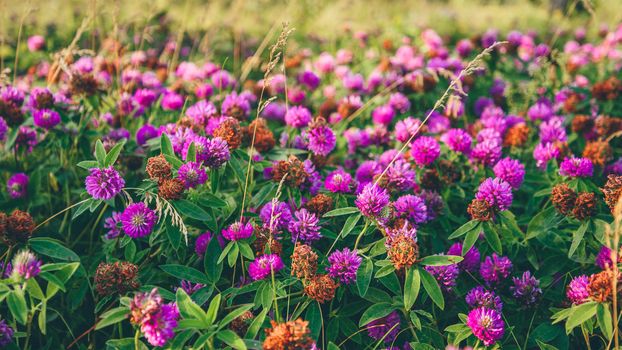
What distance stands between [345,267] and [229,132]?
0.74 meters

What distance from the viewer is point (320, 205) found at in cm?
230

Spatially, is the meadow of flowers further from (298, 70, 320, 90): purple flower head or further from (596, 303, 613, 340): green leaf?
(298, 70, 320, 90): purple flower head

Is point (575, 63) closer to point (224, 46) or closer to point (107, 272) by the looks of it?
point (224, 46)

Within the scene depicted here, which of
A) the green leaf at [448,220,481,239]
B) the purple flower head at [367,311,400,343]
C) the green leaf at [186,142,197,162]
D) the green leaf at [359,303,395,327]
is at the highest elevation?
the green leaf at [186,142,197,162]

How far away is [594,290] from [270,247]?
1.13 meters

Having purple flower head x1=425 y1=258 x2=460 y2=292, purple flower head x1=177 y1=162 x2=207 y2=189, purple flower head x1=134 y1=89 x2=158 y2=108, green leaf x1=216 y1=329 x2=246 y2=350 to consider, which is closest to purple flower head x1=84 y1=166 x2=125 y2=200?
purple flower head x1=177 y1=162 x2=207 y2=189

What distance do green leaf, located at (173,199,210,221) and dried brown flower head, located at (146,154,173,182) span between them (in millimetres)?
108

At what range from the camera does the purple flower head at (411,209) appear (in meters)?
2.34

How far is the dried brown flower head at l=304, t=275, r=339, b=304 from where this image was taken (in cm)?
194

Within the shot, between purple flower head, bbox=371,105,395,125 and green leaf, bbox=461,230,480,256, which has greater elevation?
green leaf, bbox=461,230,480,256

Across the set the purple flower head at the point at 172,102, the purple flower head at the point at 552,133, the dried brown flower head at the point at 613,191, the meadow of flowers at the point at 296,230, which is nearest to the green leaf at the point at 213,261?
the meadow of flowers at the point at 296,230

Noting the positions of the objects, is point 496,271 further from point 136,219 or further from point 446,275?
point 136,219

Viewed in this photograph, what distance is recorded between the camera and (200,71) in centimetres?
397

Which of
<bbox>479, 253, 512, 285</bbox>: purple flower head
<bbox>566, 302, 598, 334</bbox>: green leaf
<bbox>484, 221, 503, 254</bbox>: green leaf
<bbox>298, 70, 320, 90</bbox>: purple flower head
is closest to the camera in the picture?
<bbox>566, 302, 598, 334</bbox>: green leaf
